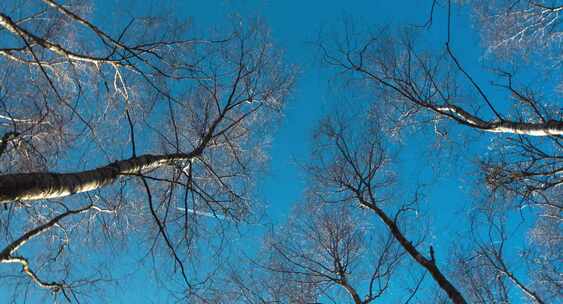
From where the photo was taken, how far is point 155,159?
4.14 meters

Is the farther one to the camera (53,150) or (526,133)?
(53,150)

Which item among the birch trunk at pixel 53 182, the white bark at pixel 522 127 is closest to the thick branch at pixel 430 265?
the white bark at pixel 522 127

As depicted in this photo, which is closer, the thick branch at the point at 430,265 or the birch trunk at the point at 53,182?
the birch trunk at the point at 53,182

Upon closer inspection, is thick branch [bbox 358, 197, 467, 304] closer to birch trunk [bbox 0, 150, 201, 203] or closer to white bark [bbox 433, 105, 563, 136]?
white bark [bbox 433, 105, 563, 136]

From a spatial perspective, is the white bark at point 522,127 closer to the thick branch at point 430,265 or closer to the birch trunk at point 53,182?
the thick branch at point 430,265

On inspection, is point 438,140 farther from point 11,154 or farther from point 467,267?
point 11,154

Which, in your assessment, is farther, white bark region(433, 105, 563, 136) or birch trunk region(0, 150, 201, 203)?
white bark region(433, 105, 563, 136)

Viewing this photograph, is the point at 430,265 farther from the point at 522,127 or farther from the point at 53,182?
the point at 53,182

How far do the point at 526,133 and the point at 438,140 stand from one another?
1.99 meters

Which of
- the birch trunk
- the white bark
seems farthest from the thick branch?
the birch trunk

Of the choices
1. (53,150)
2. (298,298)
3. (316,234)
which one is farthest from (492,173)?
(53,150)

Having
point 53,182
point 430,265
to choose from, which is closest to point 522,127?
point 430,265

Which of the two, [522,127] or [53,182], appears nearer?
[53,182]

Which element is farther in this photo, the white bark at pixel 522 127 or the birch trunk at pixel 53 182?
the white bark at pixel 522 127
